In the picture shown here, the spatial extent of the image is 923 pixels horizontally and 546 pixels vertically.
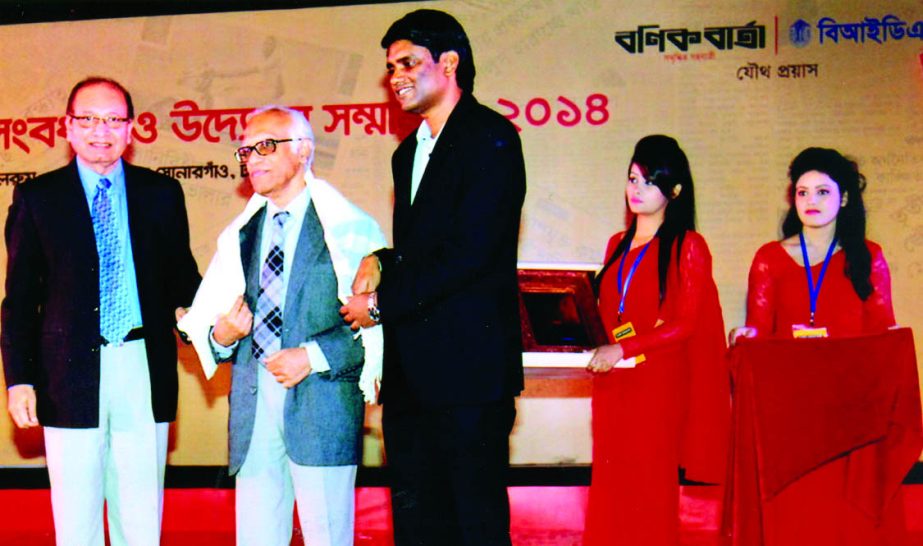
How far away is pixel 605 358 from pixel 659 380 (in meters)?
0.33

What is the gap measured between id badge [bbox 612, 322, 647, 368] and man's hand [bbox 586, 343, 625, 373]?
0.23 feet

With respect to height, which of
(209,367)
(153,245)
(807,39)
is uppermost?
(807,39)

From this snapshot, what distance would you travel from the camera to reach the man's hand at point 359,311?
2396 mm

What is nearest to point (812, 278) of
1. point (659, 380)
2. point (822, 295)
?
point (822, 295)

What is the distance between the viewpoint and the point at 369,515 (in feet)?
15.5

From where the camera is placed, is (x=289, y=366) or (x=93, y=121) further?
(x=93, y=121)

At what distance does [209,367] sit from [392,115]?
315 centimetres

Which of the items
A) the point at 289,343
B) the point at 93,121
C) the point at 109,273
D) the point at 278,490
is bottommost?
the point at 278,490

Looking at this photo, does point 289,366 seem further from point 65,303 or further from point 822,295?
point 822,295

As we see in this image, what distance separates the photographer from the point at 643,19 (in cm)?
546

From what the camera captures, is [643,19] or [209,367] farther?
[643,19]

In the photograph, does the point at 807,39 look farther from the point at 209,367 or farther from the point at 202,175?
the point at 209,367

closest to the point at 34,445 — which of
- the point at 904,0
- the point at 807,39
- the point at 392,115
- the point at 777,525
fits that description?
the point at 392,115

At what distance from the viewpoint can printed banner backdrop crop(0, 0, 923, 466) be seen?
5.39 metres
